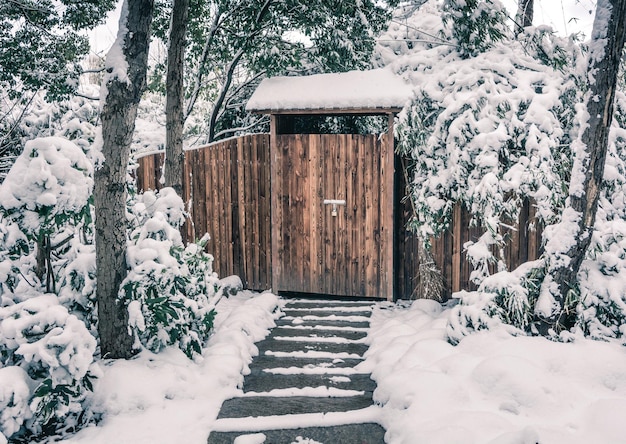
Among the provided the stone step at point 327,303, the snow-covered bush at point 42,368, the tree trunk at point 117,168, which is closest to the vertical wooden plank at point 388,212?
the stone step at point 327,303

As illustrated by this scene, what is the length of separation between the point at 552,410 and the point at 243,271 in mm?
4867

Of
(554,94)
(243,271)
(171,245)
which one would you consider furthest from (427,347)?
(243,271)

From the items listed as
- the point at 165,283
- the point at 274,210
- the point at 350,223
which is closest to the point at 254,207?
the point at 274,210

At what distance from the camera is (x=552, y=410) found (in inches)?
125

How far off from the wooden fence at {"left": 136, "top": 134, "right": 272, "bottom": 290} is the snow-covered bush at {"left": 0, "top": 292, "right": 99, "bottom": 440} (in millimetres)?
3812

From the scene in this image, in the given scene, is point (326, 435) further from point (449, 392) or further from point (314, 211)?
point (314, 211)

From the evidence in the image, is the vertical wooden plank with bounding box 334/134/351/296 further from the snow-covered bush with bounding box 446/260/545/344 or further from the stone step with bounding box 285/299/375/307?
the snow-covered bush with bounding box 446/260/545/344

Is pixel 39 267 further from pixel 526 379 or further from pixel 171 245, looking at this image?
pixel 526 379

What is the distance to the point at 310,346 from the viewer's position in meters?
5.04

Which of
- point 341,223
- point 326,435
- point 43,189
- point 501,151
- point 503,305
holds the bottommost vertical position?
point 326,435

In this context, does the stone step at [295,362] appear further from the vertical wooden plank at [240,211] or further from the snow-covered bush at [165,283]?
the vertical wooden plank at [240,211]

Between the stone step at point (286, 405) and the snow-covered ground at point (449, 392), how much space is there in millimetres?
128

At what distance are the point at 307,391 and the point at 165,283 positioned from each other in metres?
1.40

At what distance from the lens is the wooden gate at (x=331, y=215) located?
21.1 feet
